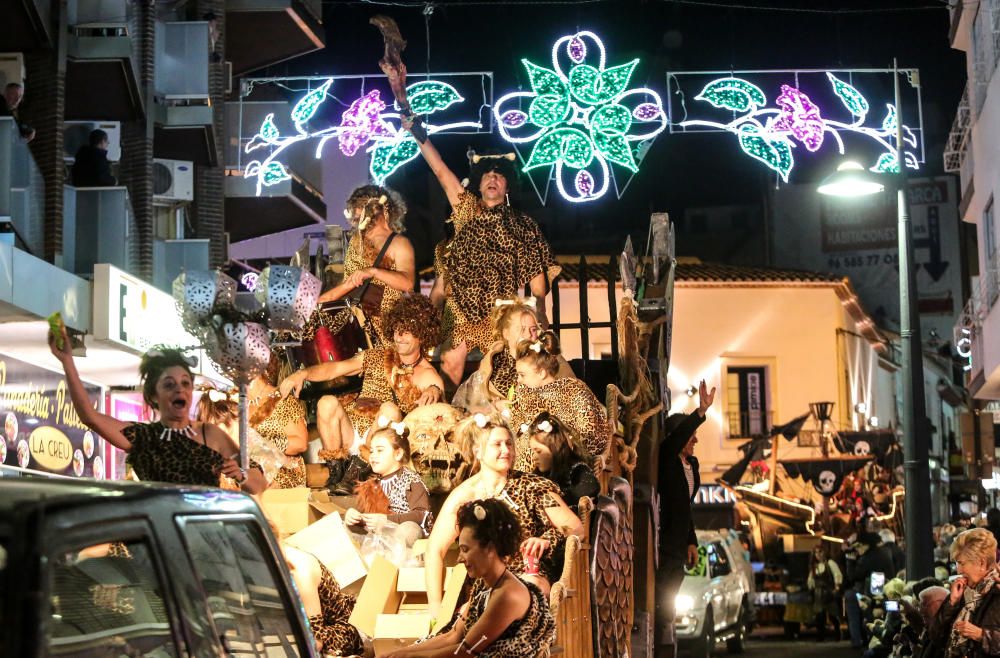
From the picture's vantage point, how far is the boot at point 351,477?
1126 cm

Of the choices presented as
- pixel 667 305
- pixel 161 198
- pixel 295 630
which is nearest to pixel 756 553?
pixel 161 198

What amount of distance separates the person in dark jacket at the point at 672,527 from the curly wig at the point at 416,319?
89.6 inches

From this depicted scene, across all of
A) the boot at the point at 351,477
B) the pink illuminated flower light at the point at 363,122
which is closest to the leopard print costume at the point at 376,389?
the boot at the point at 351,477

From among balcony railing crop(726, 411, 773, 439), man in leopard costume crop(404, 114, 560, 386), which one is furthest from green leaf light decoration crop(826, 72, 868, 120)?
balcony railing crop(726, 411, 773, 439)

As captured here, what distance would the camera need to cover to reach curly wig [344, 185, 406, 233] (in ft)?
40.5

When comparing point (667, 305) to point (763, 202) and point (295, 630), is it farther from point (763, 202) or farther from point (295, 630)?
point (763, 202)

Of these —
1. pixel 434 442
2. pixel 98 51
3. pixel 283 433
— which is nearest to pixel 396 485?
pixel 434 442

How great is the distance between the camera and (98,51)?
16.5 m

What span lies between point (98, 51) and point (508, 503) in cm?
933

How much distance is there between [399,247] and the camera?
12320mm

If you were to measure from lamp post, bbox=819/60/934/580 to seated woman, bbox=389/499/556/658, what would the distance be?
32.4ft

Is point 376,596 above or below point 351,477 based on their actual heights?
below

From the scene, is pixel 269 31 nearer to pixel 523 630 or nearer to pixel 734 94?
pixel 734 94

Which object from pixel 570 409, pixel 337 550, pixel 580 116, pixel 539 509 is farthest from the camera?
pixel 580 116
